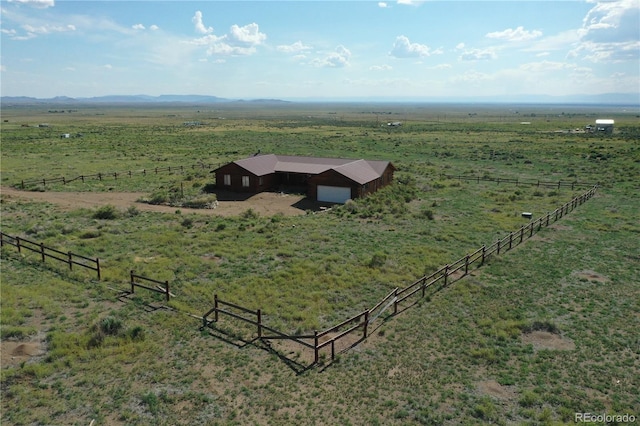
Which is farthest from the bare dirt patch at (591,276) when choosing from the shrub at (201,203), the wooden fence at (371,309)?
the shrub at (201,203)

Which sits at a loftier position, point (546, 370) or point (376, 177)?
point (376, 177)

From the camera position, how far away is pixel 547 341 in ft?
49.0

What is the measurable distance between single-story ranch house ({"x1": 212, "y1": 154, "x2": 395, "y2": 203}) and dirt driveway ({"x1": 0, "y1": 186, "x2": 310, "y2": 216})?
164 centimetres

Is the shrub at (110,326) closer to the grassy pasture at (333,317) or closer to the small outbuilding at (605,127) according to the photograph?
the grassy pasture at (333,317)

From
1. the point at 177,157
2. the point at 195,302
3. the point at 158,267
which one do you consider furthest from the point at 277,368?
the point at 177,157

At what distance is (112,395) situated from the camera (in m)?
11.7

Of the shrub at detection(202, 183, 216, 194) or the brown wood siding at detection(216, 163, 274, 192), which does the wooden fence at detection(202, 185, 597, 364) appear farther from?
the shrub at detection(202, 183, 216, 194)

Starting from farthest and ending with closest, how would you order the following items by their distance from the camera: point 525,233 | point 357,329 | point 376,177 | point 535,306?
point 376,177 → point 525,233 → point 535,306 → point 357,329

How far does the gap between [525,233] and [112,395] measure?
24927mm

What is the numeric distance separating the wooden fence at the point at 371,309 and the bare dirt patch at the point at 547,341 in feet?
14.5

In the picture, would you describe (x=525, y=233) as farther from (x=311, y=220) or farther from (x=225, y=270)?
(x=225, y=270)

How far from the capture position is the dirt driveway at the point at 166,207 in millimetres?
34781

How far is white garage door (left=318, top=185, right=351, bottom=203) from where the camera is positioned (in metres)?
37.5

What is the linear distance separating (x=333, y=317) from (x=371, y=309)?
5.51ft
